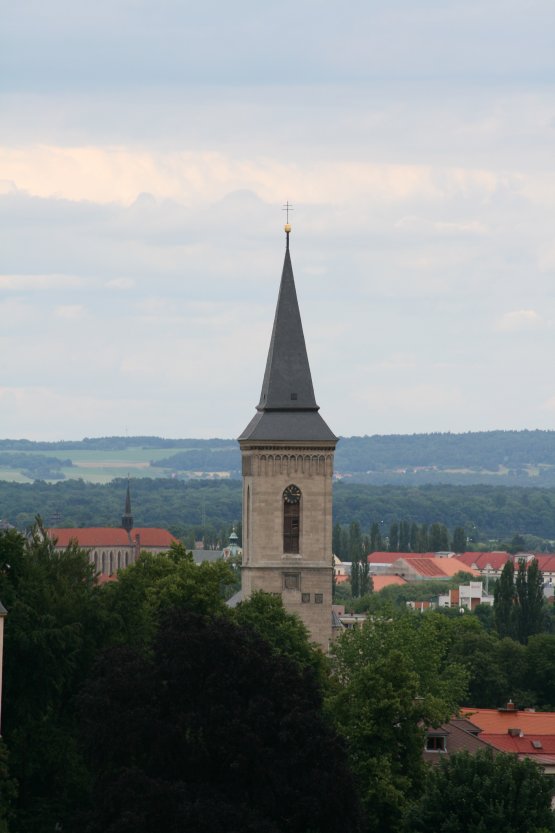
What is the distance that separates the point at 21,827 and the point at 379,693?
48.6 feet

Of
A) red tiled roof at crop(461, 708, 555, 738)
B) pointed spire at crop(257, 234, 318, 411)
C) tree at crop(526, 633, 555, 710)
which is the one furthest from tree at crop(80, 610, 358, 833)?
tree at crop(526, 633, 555, 710)

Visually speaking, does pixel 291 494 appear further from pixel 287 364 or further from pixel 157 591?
pixel 157 591

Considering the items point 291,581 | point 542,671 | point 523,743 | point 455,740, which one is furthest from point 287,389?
point 542,671

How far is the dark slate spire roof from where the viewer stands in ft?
338

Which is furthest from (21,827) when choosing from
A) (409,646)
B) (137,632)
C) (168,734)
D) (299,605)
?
(299,605)

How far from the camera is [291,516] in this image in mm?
103562

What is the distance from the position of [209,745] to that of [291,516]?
43370mm

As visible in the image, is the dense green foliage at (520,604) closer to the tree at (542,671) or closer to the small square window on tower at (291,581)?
the tree at (542,671)

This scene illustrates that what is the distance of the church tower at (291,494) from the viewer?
103062 millimetres

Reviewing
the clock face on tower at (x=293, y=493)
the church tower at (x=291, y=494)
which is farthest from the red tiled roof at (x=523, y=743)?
the clock face on tower at (x=293, y=493)

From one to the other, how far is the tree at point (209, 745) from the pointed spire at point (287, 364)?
40.7 meters

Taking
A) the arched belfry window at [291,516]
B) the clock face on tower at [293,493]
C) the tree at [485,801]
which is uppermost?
the clock face on tower at [293,493]

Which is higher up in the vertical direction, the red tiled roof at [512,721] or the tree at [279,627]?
the tree at [279,627]

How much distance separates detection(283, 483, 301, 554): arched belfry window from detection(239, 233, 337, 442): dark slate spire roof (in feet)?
8.04
